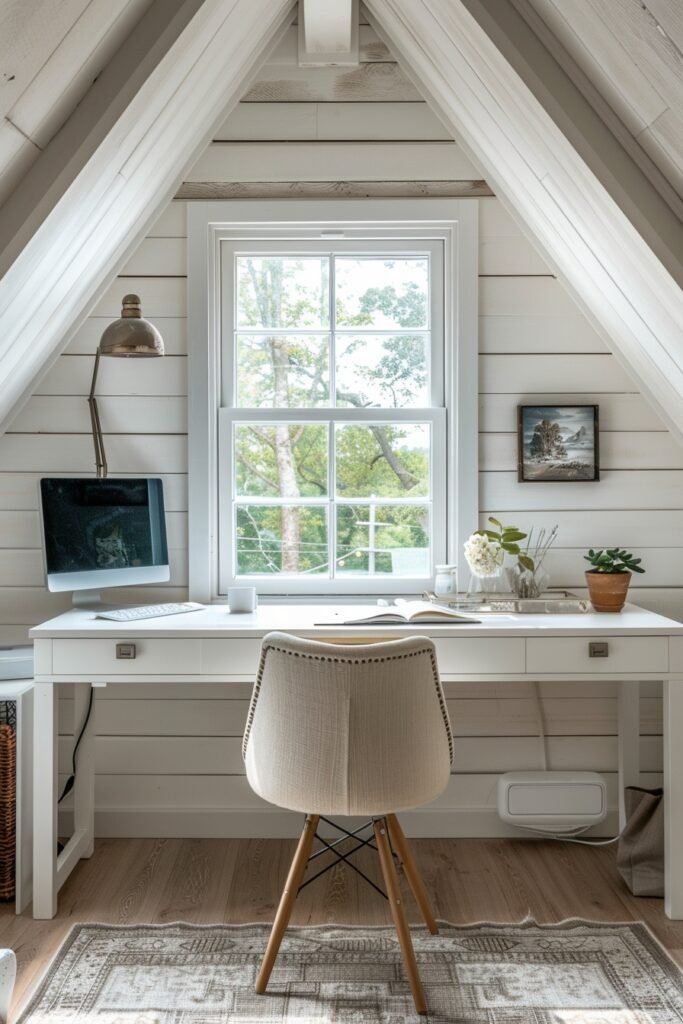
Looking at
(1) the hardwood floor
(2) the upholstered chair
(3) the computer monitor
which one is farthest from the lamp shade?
(1) the hardwood floor

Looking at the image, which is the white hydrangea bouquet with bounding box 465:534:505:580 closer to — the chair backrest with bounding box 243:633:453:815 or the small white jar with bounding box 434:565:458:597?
the small white jar with bounding box 434:565:458:597

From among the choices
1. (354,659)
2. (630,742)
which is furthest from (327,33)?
(630,742)

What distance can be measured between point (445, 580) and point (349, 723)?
102cm

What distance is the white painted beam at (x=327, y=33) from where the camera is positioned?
8.79ft

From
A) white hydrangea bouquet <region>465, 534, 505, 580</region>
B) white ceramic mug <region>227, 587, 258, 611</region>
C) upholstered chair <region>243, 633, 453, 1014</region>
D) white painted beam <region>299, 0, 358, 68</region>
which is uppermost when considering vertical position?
white painted beam <region>299, 0, 358, 68</region>

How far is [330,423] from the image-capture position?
3.06m

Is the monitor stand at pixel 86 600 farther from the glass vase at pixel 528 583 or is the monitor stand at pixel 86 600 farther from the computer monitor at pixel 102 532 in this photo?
the glass vase at pixel 528 583

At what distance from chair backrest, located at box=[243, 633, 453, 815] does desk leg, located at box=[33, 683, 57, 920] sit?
2.39 ft

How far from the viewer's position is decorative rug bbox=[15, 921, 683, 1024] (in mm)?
1979

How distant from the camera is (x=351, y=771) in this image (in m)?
1.95

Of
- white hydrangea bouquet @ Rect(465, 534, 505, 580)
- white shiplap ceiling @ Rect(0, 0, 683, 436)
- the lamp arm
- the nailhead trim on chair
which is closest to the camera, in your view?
white shiplap ceiling @ Rect(0, 0, 683, 436)

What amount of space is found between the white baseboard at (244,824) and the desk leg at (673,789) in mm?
625

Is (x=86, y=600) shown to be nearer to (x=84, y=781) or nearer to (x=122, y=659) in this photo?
(x=122, y=659)

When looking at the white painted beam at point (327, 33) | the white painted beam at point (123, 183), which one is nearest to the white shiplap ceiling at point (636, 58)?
the white painted beam at point (123, 183)
